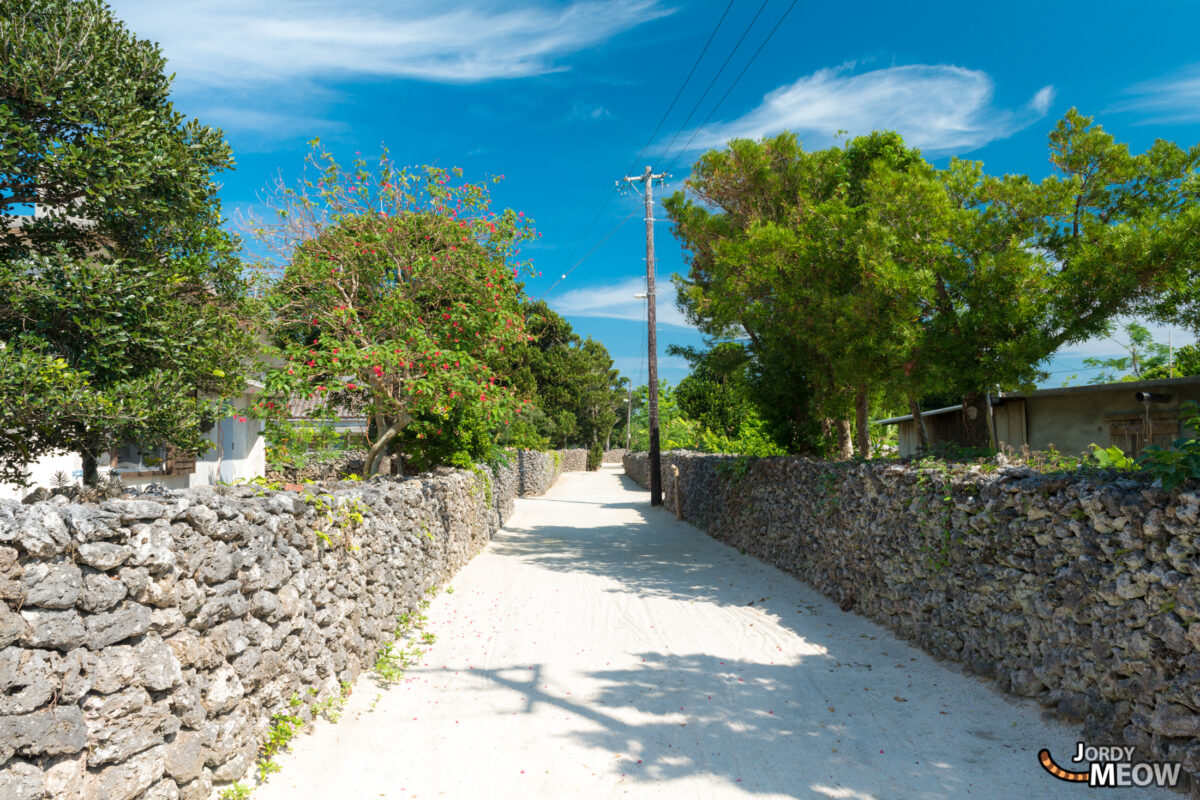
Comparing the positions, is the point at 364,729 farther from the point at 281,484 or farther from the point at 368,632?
the point at 281,484

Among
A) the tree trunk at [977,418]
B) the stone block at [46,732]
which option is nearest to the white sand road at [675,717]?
the stone block at [46,732]

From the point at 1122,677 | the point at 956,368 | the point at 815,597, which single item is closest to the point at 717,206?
the point at 956,368

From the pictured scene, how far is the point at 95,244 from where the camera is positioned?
6.08 m

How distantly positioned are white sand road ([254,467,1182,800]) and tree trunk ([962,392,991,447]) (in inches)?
110

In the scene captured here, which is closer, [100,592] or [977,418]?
[100,592]

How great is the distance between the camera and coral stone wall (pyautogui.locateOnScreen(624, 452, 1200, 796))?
389 cm

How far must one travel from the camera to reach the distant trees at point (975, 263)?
23.3ft

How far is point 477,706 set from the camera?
5566 millimetres

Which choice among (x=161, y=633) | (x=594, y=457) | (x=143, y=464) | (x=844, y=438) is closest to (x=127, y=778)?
(x=161, y=633)

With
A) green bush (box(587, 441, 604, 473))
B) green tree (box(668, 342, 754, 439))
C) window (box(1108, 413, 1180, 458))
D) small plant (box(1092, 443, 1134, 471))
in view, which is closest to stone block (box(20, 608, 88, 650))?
small plant (box(1092, 443, 1134, 471))

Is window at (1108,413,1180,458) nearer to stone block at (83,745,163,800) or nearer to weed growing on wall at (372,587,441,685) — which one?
weed growing on wall at (372,587,441,685)

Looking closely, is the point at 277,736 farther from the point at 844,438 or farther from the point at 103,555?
the point at 844,438

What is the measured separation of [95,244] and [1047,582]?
8105 millimetres

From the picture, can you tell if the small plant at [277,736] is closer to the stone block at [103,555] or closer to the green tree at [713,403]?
the stone block at [103,555]
